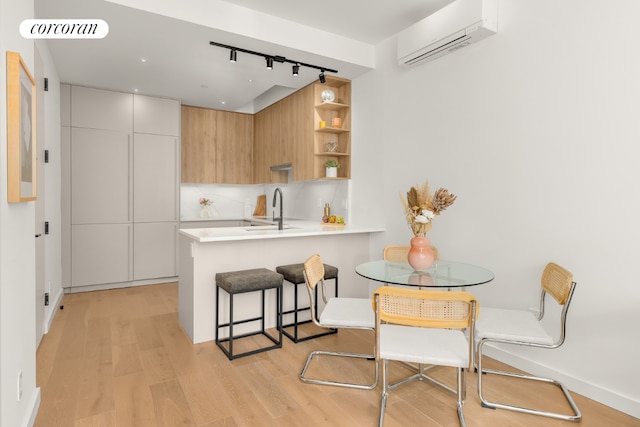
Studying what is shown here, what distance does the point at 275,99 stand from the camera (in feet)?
18.1

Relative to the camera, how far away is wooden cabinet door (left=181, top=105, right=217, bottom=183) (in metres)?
5.66

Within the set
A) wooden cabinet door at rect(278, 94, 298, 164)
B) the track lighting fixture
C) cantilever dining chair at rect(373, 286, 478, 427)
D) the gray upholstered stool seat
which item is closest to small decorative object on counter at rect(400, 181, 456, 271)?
cantilever dining chair at rect(373, 286, 478, 427)

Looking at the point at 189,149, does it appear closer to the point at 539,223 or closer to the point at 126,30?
the point at 126,30

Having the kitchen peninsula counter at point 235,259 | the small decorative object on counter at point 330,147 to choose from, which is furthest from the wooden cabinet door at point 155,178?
the small decorative object on counter at point 330,147

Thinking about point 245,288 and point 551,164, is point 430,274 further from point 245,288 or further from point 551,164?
point 245,288

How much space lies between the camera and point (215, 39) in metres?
3.27

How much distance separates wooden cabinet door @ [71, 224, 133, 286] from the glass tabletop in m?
3.70

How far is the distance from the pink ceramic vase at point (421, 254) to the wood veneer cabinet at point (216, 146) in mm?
4200

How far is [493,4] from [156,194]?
4.43 meters

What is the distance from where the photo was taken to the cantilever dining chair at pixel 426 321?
1.75 meters

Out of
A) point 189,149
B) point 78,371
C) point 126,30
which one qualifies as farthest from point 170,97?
point 78,371

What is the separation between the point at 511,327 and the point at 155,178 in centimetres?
460

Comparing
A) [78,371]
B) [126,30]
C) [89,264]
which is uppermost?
[126,30]

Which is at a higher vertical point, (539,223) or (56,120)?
(56,120)
